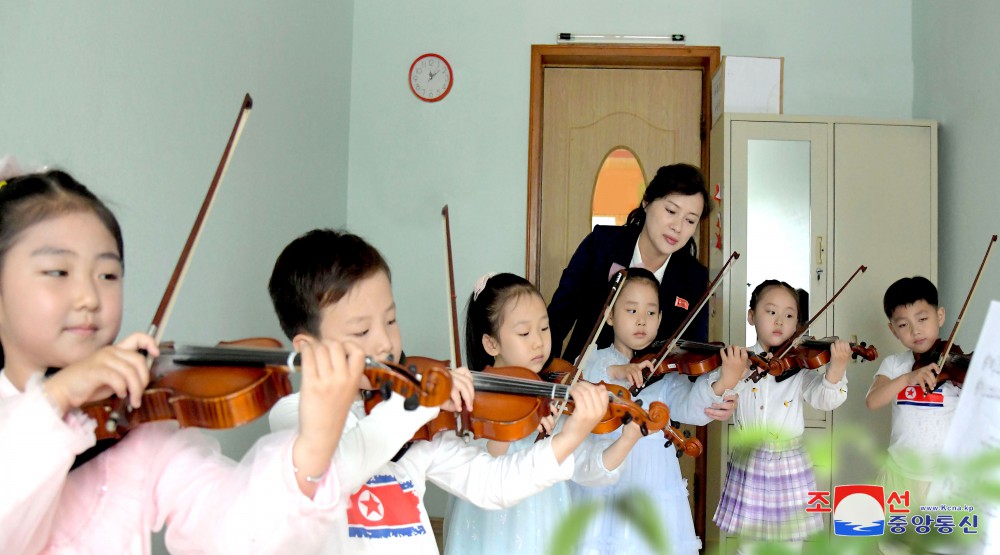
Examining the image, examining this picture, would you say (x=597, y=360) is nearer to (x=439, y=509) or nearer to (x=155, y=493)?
(x=155, y=493)

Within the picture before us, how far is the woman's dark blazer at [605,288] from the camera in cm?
A: 225

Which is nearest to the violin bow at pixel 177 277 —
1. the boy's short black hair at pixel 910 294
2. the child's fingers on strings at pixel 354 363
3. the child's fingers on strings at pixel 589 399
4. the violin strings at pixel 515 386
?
the child's fingers on strings at pixel 354 363

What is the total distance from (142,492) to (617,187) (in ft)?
9.29

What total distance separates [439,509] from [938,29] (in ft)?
8.95

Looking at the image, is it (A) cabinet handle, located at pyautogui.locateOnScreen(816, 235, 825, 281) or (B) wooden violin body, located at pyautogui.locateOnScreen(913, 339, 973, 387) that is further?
(A) cabinet handle, located at pyautogui.locateOnScreen(816, 235, 825, 281)

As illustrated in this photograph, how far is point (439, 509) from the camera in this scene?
11.2 ft

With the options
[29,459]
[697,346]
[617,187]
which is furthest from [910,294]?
[29,459]

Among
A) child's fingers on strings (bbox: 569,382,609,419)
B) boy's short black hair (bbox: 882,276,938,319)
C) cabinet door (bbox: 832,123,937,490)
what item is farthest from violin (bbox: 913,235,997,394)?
child's fingers on strings (bbox: 569,382,609,419)

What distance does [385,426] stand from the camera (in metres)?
1.08

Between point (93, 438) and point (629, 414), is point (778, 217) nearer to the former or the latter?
point (629, 414)

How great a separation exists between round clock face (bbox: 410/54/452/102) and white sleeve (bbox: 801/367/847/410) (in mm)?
1888

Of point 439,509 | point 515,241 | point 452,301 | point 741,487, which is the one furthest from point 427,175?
point 452,301

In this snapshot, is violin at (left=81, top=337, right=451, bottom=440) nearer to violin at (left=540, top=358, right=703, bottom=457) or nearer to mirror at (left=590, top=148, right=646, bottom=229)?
violin at (left=540, top=358, right=703, bottom=457)

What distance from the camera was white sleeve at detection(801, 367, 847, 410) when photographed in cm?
238
